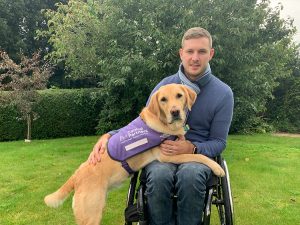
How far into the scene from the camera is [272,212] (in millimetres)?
4145

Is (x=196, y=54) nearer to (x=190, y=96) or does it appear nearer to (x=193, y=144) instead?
(x=190, y=96)

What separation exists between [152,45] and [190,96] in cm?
592

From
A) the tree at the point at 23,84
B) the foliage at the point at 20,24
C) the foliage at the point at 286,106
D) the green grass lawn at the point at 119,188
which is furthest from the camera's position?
the foliage at the point at 20,24

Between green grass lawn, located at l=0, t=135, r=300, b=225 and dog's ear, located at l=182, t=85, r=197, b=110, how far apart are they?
1291mm

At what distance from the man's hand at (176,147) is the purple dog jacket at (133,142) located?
5 centimetres

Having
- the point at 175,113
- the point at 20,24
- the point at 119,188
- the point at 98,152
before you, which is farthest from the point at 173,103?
the point at 20,24

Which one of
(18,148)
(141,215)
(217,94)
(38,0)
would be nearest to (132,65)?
(18,148)

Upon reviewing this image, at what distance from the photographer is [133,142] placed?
273 centimetres

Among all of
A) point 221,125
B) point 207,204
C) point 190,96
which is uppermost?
point 190,96

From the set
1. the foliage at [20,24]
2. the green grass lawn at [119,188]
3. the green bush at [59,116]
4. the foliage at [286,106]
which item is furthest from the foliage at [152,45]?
the foliage at [20,24]

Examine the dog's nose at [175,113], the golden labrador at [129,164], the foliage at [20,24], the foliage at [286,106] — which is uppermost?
the foliage at [20,24]

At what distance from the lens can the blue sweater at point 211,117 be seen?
9.53ft

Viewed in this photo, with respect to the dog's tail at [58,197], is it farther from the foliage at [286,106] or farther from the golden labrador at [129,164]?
the foliage at [286,106]

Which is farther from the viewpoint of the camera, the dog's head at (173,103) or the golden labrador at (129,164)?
the dog's head at (173,103)
